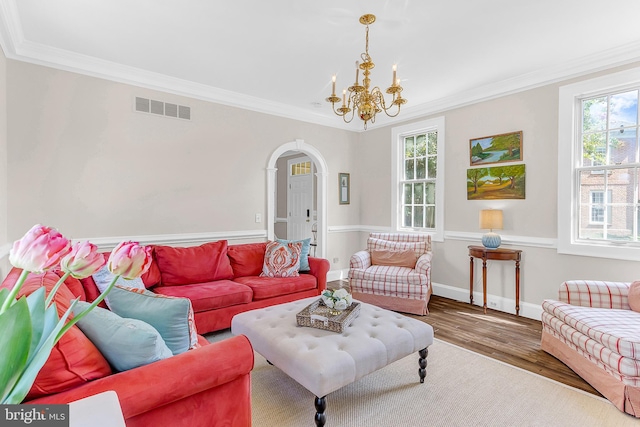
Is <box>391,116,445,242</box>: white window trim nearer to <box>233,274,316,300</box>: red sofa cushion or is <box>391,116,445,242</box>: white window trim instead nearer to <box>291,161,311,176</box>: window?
<box>233,274,316,300</box>: red sofa cushion

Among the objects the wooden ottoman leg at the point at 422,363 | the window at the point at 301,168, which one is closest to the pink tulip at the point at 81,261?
the wooden ottoman leg at the point at 422,363

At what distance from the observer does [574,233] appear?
341 centimetres

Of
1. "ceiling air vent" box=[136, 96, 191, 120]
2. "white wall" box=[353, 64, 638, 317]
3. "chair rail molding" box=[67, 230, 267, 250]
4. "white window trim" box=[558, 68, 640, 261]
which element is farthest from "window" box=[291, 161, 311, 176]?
"white window trim" box=[558, 68, 640, 261]

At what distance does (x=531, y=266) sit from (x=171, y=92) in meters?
4.63

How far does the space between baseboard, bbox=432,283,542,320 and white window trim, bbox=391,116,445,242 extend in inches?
27.3

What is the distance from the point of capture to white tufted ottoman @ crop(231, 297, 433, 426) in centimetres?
175

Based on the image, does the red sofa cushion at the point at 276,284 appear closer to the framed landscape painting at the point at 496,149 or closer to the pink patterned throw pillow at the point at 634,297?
the framed landscape painting at the point at 496,149

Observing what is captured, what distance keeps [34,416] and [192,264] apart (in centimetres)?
284

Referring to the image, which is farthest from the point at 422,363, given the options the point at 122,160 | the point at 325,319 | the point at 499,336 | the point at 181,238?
the point at 122,160

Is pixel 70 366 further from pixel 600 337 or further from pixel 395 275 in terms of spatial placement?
pixel 395 275

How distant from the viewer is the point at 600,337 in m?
2.14

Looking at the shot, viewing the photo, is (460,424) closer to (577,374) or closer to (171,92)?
(577,374)

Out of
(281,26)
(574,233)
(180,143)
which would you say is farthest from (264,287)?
(574,233)

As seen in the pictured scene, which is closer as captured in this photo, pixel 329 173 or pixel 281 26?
pixel 281 26
